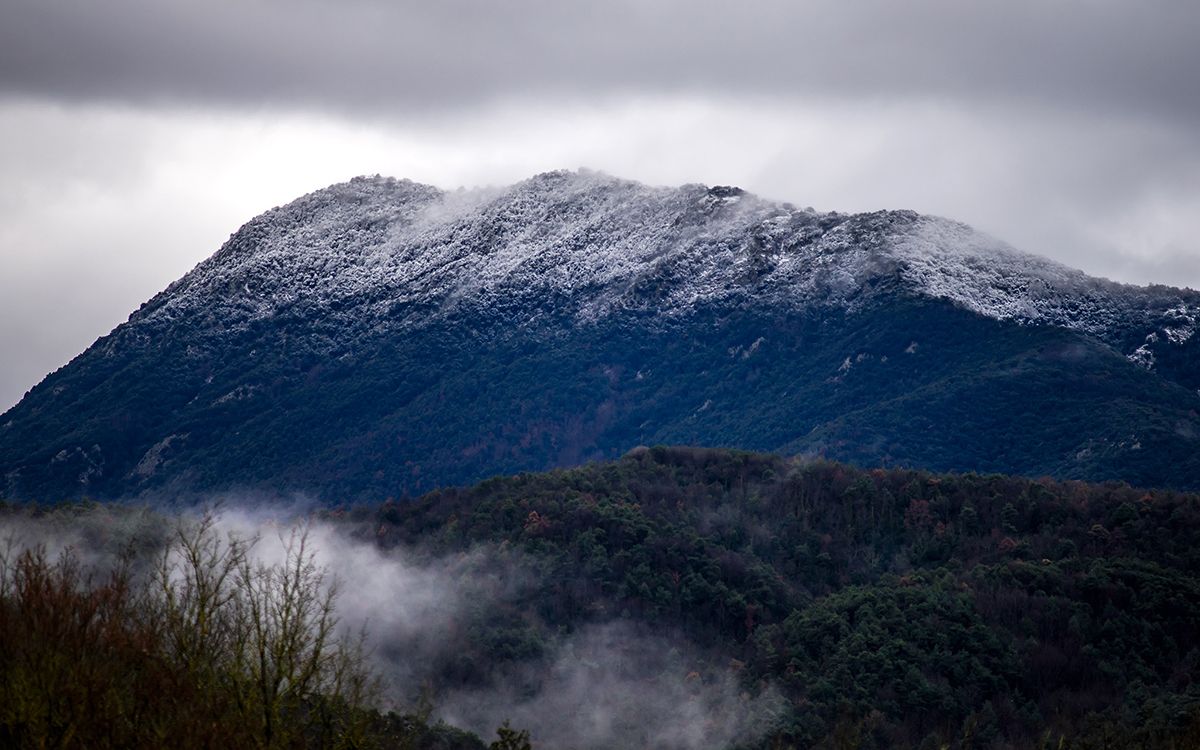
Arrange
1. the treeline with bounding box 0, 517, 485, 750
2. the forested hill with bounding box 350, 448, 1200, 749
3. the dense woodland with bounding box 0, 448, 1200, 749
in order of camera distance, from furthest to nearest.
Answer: the forested hill with bounding box 350, 448, 1200, 749 < the dense woodland with bounding box 0, 448, 1200, 749 < the treeline with bounding box 0, 517, 485, 750

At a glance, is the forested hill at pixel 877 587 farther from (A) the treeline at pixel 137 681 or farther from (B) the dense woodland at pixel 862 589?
(A) the treeline at pixel 137 681

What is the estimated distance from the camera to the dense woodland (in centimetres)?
10200

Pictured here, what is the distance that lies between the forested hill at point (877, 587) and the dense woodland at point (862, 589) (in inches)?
8.1

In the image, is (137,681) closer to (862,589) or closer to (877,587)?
(862,589)

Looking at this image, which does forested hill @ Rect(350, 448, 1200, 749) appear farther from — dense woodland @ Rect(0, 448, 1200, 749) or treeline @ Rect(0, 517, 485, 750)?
treeline @ Rect(0, 517, 485, 750)

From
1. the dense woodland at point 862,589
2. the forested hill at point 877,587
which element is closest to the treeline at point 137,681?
the dense woodland at point 862,589

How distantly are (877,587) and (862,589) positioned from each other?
2.32m

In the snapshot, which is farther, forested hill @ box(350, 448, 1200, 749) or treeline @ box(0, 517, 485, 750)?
forested hill @ box(350, 448, 1200, 749)

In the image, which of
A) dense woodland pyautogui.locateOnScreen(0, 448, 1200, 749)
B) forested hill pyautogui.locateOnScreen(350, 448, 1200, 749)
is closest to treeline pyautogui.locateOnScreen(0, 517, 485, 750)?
dense woodland pyautogui.locateOnScreen(0, 448, 1200, 749)

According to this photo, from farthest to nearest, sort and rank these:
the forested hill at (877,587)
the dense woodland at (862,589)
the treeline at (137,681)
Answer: the forested hill at (877,587)
the dense woodland at (862,589)
the treeline at (137,681)

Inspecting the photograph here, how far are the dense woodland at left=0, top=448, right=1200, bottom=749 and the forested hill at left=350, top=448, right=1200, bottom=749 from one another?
206 millimetres

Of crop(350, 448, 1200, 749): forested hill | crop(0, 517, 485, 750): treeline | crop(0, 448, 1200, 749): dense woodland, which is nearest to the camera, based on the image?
crop(0, 517, 485, 750): treeline

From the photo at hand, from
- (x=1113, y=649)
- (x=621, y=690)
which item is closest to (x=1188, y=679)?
(x=1113, y=649)

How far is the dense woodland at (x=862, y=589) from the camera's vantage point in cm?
10200
